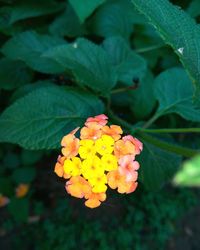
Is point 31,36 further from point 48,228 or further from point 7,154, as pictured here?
point 48,228

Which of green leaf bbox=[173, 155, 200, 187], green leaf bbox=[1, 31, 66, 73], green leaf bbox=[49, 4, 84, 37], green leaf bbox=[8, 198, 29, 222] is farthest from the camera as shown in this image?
green leaf bbox=[8, 198, 29, 222]

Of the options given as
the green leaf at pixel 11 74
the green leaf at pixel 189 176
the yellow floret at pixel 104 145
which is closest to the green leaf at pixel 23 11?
the green leaf at pixel 11 74

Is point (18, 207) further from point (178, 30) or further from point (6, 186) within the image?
point (178, 30)

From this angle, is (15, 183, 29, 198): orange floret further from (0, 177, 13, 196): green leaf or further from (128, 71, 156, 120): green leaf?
(128, 71, 156, 120): green leaf

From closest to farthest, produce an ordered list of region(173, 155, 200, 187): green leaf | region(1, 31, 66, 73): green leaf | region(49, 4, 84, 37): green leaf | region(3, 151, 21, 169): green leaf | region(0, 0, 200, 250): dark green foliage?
region(173, 155, 200, 187): green leaf, region(0, 0, 200, 250): dark green foliage, region(1, 31, 66, 73): green leaf, region(49, 4, 84, 37): green leaf, region(3, 151, 21, 169): green leaf

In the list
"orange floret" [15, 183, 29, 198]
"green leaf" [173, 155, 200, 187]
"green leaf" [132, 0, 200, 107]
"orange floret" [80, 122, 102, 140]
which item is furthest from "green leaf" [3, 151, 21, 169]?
"green leaf" [173, 155, 200, 187]
